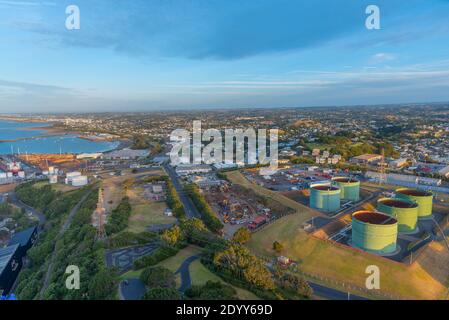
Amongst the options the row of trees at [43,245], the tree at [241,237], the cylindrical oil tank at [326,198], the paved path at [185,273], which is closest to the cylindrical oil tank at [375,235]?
the cylindrical oil tank at [326,198]

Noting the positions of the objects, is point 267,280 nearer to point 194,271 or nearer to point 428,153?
point 194,271

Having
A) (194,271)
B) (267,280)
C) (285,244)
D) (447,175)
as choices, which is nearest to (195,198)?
(285,244)

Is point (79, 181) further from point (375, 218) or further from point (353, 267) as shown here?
point (375, 218)

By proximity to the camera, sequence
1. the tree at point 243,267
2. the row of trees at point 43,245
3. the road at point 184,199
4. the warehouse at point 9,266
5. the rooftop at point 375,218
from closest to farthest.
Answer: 1. the tree at point 243,267
2. the row of trees at point 43,245
3. the warehouse at point 9,266
4. the rooftop at point 375,218
5. the road at point 184,199

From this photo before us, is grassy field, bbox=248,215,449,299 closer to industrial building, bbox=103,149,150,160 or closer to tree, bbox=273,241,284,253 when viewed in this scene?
tree, bbox=273,241,284,253

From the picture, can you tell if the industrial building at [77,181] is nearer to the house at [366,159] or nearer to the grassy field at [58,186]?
the grassy field at [58,186]
